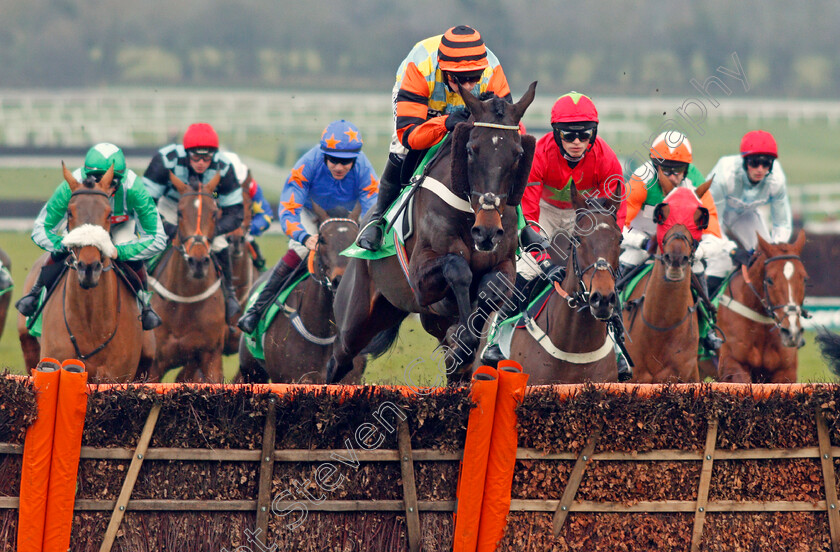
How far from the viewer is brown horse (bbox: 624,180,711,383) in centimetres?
683

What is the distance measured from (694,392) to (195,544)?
7.20 feet

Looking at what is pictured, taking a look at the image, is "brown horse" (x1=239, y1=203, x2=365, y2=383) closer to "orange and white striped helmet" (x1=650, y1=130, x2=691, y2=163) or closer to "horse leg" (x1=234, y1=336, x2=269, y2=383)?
"horse leg" (x1=234, y1=336, x2=269, y2=383)

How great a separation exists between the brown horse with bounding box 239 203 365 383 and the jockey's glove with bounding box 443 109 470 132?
213cm

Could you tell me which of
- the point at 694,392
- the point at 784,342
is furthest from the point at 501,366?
the point at 784,342

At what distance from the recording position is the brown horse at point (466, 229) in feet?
15.5

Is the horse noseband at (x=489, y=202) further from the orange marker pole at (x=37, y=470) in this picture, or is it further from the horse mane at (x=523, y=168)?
the orange marker pole at (x=37, y=470)

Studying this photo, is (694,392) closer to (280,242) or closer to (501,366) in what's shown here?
(501,366)

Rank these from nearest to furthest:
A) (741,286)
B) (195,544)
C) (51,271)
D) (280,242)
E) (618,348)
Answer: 1. (195,544)
2. (618,348)
3. (51,271)
4. (741,286)
5. (280,242)

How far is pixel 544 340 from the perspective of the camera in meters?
5.68

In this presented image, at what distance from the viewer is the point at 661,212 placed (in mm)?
6918

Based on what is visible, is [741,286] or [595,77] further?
[595,77]

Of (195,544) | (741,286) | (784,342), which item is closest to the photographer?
(195,544)

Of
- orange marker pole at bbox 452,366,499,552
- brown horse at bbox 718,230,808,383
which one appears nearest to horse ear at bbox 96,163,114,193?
orange marker pole at bbox 452,366,499,552

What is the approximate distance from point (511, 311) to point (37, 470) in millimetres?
2803
